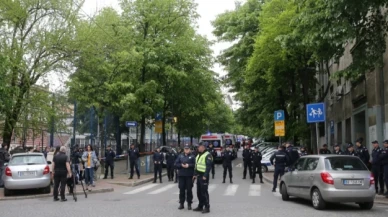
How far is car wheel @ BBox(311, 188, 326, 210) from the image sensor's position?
12186 mm

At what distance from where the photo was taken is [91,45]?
23.7 m

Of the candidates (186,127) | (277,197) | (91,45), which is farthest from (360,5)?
(186,127)

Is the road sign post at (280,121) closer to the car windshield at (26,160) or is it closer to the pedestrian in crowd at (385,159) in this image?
the pedestrian in crowd at (385,159)

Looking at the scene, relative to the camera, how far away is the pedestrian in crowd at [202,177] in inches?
470

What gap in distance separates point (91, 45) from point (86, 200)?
10777mm

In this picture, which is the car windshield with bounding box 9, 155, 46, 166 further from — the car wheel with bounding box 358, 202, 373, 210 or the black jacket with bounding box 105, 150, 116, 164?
the car wheel with bounding box 358, 202, 373, 210

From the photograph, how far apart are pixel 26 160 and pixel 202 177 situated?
26.5 feet

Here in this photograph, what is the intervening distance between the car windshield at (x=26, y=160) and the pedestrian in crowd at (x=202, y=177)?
746 centimetres

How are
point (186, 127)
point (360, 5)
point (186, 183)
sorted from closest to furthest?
1. point (186, 183)
2. point (360, 5)
3. point (186, 127)

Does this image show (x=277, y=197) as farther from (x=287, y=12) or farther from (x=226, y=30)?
(x=226, y=30)

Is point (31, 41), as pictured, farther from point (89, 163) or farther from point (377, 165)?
point (377, 165)

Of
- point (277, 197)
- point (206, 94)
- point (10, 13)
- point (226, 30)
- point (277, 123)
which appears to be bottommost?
point (277, 197)

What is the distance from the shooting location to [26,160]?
1706 centimetres

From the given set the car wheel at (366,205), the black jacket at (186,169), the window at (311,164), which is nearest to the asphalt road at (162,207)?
the car wheel at (366,205)
